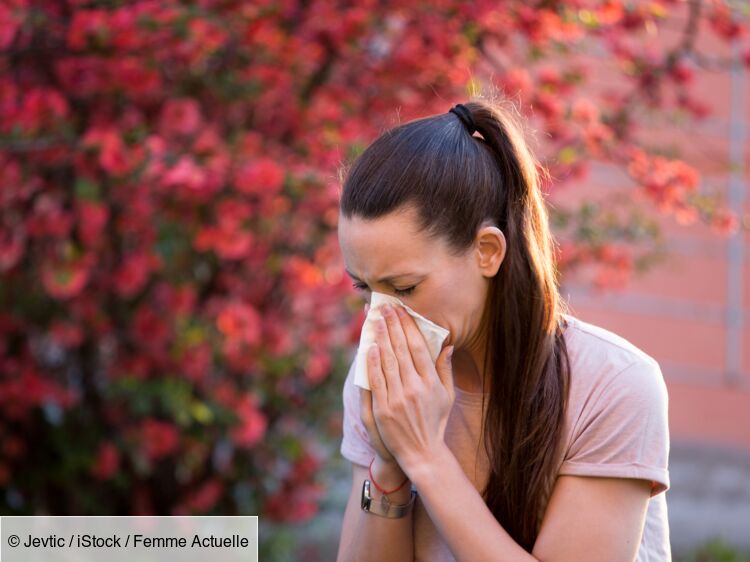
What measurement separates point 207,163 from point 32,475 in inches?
66.5

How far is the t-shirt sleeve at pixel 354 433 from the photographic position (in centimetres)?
234

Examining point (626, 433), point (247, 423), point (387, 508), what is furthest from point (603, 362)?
point (247, 423)

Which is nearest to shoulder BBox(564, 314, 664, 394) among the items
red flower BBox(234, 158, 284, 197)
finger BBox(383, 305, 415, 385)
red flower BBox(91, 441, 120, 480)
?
finger BBox(383, 305, 415, 385)

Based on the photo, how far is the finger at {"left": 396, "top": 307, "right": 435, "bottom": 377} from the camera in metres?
2.09

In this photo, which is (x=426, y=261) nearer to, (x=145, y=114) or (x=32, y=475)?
(x=145, y=114)

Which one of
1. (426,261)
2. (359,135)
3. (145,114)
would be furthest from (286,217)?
(426,261)

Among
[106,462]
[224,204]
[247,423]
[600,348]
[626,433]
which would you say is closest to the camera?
[626,433]

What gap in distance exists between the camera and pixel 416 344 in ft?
6.86

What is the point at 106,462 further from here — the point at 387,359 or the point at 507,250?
the point at 507,250

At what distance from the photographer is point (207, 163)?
128 inches

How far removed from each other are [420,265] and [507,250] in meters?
0.20

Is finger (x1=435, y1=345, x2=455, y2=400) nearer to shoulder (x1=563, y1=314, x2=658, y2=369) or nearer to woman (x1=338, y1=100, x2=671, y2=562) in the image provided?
woman (x1=338, y1=100, x2=671, y2=562)

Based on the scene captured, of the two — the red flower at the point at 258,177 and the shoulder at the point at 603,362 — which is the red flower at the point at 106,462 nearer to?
the red flower at the point at 258,177

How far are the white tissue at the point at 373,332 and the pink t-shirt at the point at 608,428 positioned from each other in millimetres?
226
